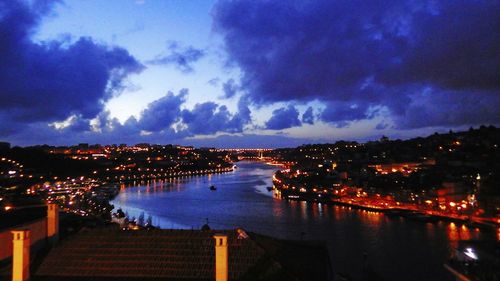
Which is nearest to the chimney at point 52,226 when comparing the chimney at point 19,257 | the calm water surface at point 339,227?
the chimney at point 19,257

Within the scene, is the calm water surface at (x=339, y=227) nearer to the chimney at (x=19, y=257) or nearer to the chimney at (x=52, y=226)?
the chimney at (x=52, y=226)

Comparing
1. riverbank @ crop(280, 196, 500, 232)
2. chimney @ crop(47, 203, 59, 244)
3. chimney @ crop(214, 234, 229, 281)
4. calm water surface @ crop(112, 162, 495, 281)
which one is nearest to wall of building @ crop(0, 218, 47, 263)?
chimney @ crop(47, 203, 59, 244)

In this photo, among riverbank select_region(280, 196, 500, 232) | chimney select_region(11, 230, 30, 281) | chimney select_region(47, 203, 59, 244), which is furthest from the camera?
riverbank select_region(280, 196, 500, 232)

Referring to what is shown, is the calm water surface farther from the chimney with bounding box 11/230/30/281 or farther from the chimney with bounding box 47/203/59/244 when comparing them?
the chimney with bounding box 11/230/30/281

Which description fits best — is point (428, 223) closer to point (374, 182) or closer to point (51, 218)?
point (374, 182)

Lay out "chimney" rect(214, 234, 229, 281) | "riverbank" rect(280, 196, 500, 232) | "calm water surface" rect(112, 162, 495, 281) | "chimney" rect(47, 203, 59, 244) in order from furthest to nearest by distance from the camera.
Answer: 1. "riverbank" rect(280, 196, 500, 232)
2. "calm water surface" rect(112, 162, 495, 281)
3. "chimney" rect(47, 203, 59, 244)
4. "chimney" rect(214, 234, 229, 281)

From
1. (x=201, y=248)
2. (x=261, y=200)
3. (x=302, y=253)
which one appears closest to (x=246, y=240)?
(x=201, y=248)
